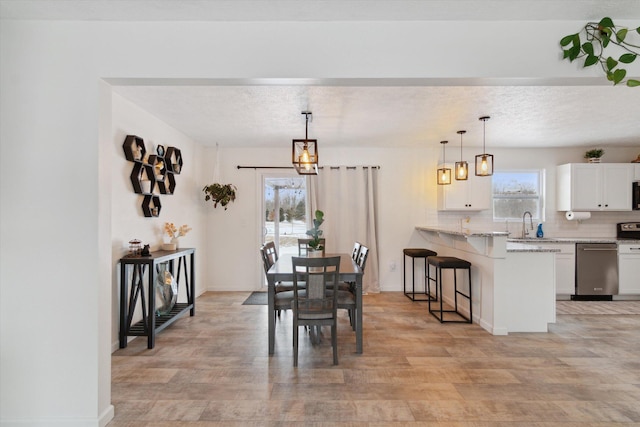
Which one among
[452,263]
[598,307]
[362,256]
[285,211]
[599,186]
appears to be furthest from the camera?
[285,211]

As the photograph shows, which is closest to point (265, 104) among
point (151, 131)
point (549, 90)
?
point (151, 131)

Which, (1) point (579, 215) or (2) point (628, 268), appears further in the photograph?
(1) point (579, 215)

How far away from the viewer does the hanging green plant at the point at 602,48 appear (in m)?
1.94

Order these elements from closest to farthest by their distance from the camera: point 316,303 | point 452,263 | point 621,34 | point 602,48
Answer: point 621,34, point 602,48, point 316,303, point 452,263

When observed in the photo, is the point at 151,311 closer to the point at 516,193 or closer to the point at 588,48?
the point at 588,48

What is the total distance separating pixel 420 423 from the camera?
213 cm

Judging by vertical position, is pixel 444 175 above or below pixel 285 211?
above

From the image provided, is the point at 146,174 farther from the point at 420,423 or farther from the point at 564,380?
the point at 564,380

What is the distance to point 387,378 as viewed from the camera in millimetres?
2697

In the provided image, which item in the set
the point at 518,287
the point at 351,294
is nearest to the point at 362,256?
the point at 351,294

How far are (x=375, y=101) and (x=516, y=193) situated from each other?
3686 mm

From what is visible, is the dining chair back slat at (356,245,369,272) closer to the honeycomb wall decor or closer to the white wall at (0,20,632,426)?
the white wall at (0,20,632,426)

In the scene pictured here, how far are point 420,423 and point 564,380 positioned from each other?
4.55 ft

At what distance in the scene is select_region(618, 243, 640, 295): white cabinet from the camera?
5.19 m
